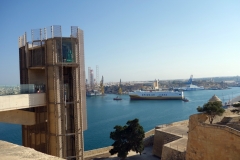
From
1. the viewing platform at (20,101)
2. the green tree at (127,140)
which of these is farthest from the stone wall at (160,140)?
the viewing platform at (20,101)

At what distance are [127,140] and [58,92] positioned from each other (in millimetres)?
6617

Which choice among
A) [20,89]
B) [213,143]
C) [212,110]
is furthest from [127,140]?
[20,89]

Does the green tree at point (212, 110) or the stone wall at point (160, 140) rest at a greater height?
the green tree at point (212, 110)

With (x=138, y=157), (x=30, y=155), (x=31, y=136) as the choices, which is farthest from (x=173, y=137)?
(x=30, y=155)

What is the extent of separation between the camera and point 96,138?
20.0 m

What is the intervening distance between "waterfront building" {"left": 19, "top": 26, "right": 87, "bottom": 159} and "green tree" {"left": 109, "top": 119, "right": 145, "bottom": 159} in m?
4.96

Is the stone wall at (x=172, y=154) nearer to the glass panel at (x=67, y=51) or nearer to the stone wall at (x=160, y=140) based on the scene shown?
the stone wall at (x=160, y=140)

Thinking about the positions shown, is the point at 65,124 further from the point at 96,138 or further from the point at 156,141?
the point at 96,138

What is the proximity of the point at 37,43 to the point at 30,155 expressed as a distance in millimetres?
4560

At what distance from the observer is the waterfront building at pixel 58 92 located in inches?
246

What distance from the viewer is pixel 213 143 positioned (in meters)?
6.69

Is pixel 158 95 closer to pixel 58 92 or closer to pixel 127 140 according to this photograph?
pixel 127 140

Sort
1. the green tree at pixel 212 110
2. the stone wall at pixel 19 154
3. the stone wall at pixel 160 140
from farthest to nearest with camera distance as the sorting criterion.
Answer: the stone wall at pixel 160 140 → the green tree at pixel 212 110 → the stone wall at pixel 19 154

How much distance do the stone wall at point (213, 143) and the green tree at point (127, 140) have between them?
163 inches
